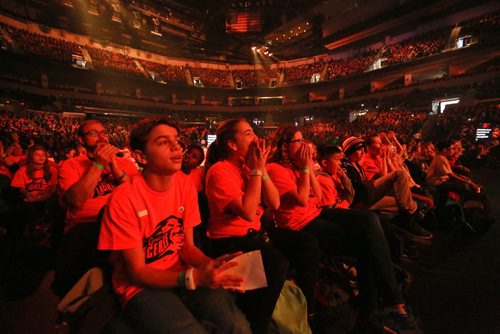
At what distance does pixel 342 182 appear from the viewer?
2883 mm

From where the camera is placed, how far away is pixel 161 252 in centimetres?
146

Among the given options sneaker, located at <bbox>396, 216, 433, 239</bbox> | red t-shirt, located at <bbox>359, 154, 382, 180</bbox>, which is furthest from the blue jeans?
red t-shirt, located at <bbox>359, 154, 382, 180</bbox>

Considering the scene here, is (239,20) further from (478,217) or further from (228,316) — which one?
(228,316)

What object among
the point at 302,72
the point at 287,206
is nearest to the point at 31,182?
the point at 287,206

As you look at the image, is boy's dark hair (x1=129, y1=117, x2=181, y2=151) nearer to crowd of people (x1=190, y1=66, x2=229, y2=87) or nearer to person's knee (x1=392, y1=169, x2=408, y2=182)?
person's knee (x1=392, y1=169, x2=408, y2=182)

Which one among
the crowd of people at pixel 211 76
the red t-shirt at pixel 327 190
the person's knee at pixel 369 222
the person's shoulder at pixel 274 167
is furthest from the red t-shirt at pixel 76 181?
the crowd of people at pixel 211 76

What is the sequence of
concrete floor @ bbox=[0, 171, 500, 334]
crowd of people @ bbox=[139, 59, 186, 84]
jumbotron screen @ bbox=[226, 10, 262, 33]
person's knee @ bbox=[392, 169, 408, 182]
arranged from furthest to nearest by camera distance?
1. crowd of people @ bbox=[139, 59, 186, 84]
2. jumbotron screen @ bbox=[226, 10, 262, 33]
3. person's knee @ bbox=[392, 169, 408, 182]
4. concrete floor @ bbox=[0, 171, 500, 334]

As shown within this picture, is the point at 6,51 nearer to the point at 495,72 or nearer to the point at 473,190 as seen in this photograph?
the point at 473,190

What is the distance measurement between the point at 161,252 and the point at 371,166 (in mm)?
3461

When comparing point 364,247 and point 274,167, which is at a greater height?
point 274,167

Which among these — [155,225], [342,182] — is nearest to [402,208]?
[342,182]

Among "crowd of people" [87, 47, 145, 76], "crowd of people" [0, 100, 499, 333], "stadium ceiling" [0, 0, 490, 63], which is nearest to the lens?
"crowd of people" [0, 100, 499, 333]

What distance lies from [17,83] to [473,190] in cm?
2865

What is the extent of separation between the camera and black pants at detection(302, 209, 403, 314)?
199 centimetres
